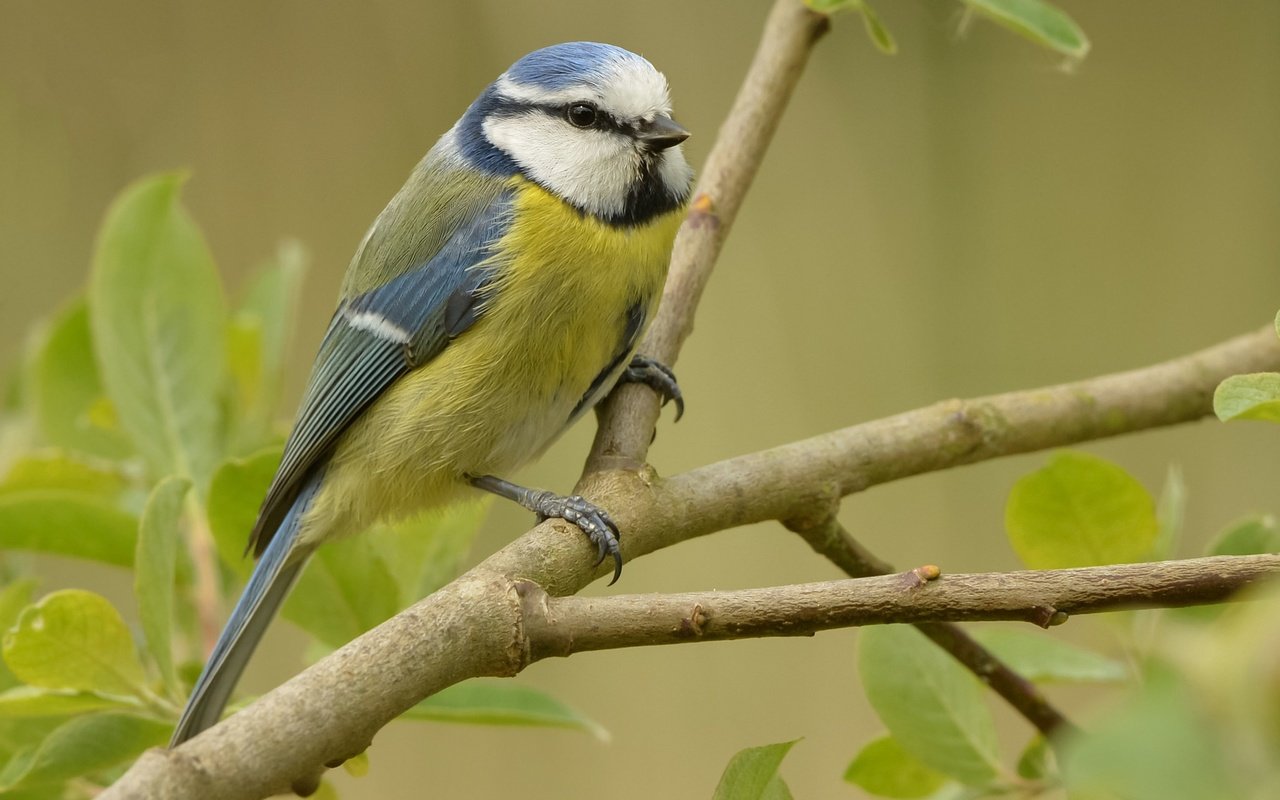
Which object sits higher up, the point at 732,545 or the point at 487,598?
the point at 487,598

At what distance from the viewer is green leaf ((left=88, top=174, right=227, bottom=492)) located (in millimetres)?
944

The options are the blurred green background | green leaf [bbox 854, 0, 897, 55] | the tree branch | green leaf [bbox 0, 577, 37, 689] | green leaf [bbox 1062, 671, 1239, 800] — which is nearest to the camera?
green leaf [bbox 1062, 671, 1239, 800]

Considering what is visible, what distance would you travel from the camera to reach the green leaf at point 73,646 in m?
0.66

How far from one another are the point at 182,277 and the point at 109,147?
177cm

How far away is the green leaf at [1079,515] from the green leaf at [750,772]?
266 mm

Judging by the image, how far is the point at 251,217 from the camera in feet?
8.49

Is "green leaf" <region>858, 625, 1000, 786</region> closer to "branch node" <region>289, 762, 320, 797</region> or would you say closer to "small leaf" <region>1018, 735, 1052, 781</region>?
"small leaf" <region>1018, 735, 1052, 781</region>

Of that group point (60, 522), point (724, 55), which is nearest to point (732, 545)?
point (724, 55)

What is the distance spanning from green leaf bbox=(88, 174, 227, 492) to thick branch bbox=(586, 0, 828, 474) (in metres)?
0.31

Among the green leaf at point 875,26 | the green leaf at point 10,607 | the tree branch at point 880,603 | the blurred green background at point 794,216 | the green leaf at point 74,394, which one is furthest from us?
the blurred green background at point 794,216

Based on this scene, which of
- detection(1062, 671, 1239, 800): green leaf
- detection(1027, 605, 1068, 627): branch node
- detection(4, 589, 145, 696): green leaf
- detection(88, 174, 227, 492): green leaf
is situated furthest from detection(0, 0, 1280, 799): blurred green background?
detection(1062, 671, 1239, 800): green leaf

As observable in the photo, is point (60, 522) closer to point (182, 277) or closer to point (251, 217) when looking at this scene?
point (182, 277)

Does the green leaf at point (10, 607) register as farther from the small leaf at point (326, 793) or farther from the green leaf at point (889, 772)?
the green leaf at point (889, 772)

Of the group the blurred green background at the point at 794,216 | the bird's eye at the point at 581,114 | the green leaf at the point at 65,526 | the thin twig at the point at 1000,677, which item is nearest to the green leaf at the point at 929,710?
the thin twig at the point at 1000,677
